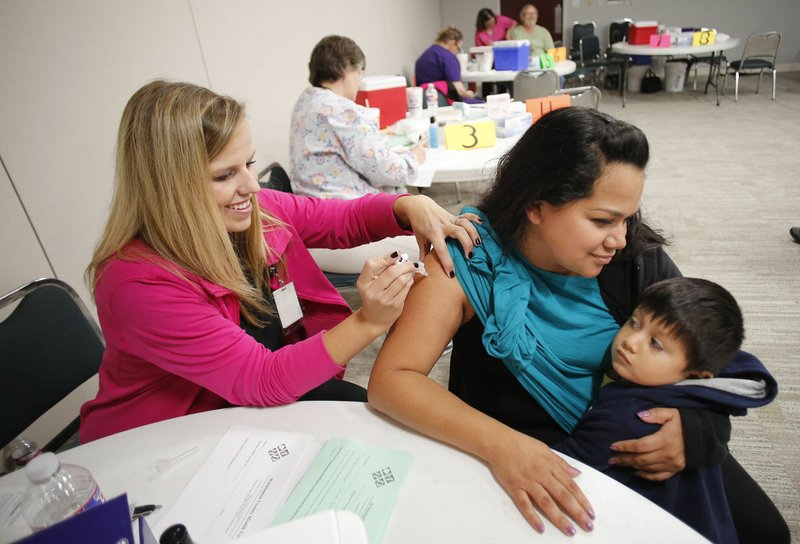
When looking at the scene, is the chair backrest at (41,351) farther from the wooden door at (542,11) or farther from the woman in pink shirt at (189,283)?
the wooden door at (542,11)

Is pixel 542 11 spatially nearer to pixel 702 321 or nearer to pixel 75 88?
pixel 75 88

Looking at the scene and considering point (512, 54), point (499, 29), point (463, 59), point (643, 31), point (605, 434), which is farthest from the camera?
point (499, 29)

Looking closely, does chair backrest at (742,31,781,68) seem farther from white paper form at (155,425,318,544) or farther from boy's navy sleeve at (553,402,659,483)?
white paper form at (155,425,318,544)

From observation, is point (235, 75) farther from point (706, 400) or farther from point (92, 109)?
point (706, 400)

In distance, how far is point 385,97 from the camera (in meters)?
3.44

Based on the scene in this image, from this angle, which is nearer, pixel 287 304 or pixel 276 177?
pixel 287 304

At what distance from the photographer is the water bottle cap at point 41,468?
2.16 ft

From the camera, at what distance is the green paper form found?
0.80m

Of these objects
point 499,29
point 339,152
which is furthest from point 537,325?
point 499,29

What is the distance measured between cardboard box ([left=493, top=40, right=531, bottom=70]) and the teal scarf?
4449 millimetres

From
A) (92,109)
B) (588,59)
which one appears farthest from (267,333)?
(588,59)

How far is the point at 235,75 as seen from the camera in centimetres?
302

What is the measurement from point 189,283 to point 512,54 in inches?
190

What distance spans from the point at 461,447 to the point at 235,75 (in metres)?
2.91
